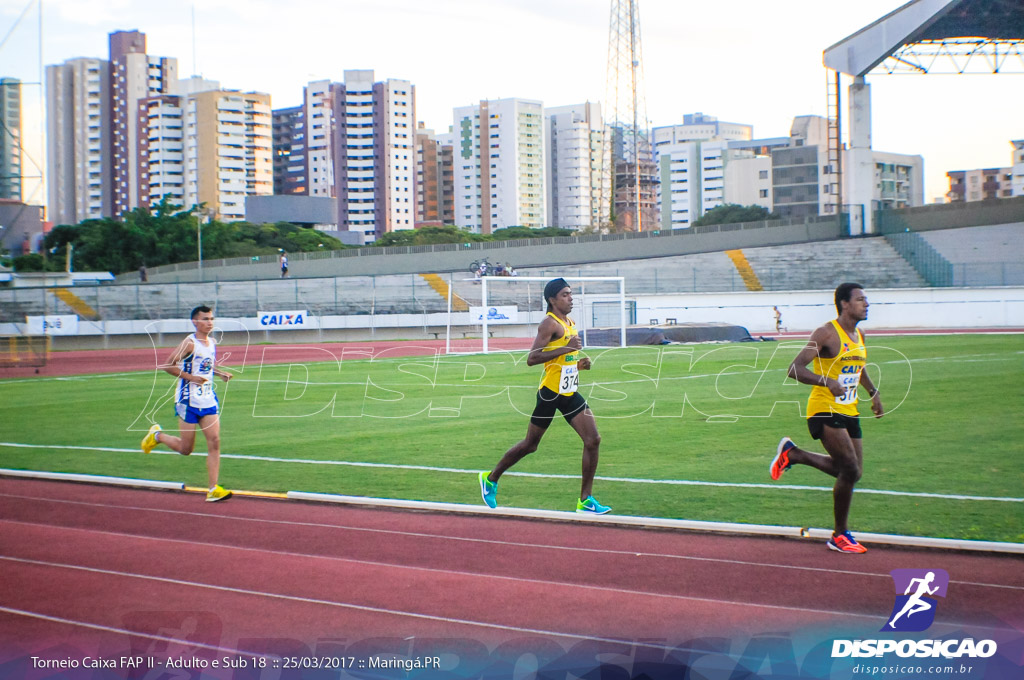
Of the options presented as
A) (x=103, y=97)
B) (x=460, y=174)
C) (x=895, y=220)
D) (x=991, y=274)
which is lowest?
(x=991, y=274)

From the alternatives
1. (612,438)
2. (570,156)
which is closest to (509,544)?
(612,438)

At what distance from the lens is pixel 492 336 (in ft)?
155

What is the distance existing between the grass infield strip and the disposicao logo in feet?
3.25

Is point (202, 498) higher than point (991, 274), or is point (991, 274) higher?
point (991, 274)

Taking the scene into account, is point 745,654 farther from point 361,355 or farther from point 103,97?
point 103,97

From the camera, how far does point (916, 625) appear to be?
5129mm

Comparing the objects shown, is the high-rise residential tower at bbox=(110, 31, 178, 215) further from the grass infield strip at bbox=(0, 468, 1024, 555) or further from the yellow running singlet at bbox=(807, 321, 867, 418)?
the yellow running singlet at bbox=(807, 321, 867, 418)

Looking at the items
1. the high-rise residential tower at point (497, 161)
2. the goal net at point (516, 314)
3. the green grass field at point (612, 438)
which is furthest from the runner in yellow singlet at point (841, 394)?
the high-rise residential tower at point (497, 161)

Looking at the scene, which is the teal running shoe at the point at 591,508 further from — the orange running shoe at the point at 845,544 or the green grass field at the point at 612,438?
the orange running shoe at the point at 845,544

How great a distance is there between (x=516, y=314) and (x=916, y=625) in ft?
137

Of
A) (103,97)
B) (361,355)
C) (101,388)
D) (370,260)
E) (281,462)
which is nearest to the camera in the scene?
(281,462)

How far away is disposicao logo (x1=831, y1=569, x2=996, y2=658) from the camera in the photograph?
187 inches

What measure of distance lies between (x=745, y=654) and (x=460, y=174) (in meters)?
177

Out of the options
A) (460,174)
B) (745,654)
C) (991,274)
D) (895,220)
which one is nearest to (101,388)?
(745,654)
